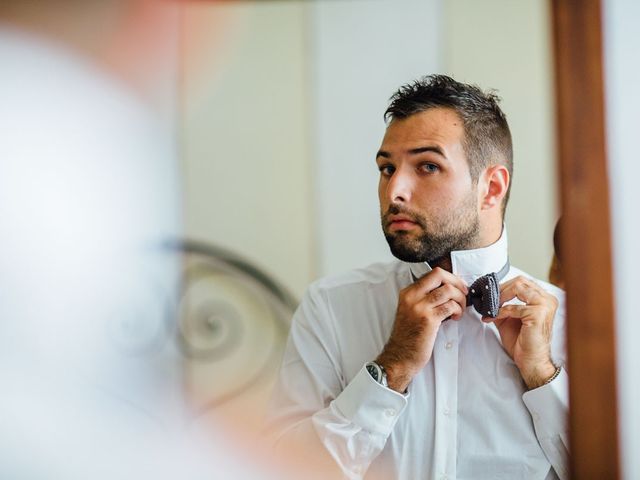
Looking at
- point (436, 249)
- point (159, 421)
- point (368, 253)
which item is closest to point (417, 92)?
point (436, 249)

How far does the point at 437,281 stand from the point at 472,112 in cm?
18

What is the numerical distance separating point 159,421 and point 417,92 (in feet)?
3.21

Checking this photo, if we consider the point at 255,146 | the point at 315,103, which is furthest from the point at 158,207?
the point at 315,103

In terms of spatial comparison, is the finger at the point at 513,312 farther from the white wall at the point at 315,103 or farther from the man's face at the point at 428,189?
the white wall at the point at 315,103

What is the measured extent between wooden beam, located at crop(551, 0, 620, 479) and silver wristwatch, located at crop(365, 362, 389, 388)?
7.2 inches

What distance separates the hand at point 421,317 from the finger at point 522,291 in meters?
0.04

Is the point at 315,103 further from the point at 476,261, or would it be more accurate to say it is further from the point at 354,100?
the point at 476,261

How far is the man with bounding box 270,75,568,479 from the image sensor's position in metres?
0.63

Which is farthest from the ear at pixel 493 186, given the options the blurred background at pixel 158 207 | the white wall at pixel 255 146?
the white wall at pixel 255 146

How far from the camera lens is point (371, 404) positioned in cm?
63

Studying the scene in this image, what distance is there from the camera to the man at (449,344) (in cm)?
63

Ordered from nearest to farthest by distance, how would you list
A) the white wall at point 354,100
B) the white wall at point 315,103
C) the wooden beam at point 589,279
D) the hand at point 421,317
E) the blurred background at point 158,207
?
the wooden beam at point 589,279 < the hand at point 421,317 < the white wall at point 315,103 < the white wall at point 354,100 < the blurred background at point 158,207

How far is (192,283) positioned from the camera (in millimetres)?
1513

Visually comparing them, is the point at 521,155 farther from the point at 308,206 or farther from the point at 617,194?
the point at 308,206
